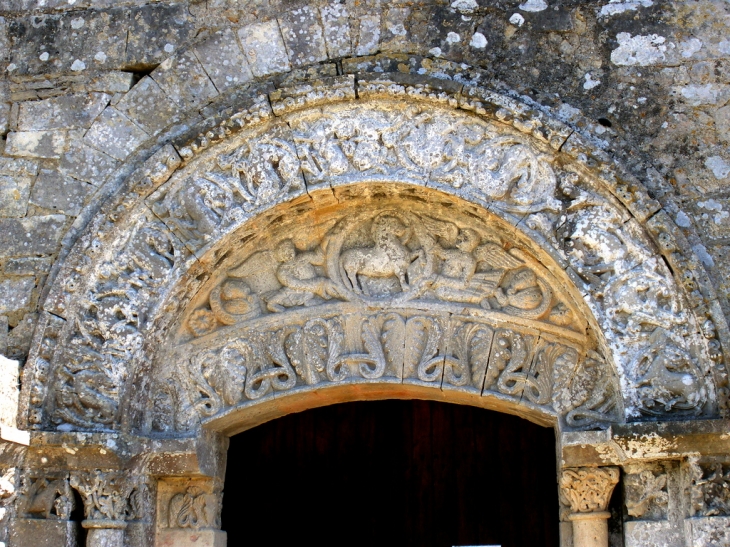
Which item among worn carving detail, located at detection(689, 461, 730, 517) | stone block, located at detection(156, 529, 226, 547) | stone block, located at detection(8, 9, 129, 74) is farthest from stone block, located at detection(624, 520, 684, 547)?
stone block, located at detection(8, 9, 129, 74)

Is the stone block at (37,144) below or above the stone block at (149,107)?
below

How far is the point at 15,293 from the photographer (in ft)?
14.3

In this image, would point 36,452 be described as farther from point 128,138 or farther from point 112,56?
point 112,56

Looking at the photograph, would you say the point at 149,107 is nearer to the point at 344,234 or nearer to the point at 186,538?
the point at 344,234

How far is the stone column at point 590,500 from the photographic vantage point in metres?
3.96

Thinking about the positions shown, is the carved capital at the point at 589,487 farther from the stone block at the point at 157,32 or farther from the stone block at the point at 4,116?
the stone block at the point at 4,116

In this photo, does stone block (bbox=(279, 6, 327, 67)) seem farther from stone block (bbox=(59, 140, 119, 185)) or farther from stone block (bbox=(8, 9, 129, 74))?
stone block (bbox=(59, 140, 119, 185))

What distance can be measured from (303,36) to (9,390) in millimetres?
2043

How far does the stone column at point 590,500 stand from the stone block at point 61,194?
2471 mm

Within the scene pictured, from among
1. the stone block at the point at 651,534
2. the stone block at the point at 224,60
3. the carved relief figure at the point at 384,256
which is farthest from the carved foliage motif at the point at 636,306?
the stone block at the point at 224,60

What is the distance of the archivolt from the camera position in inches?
160

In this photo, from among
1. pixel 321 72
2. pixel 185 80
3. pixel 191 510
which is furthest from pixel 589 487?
pixel 185 80

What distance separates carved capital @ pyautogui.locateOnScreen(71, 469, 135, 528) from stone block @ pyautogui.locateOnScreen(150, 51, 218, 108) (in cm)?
171

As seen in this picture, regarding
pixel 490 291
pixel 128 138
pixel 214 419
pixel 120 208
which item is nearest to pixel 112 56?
pixel 128 138
